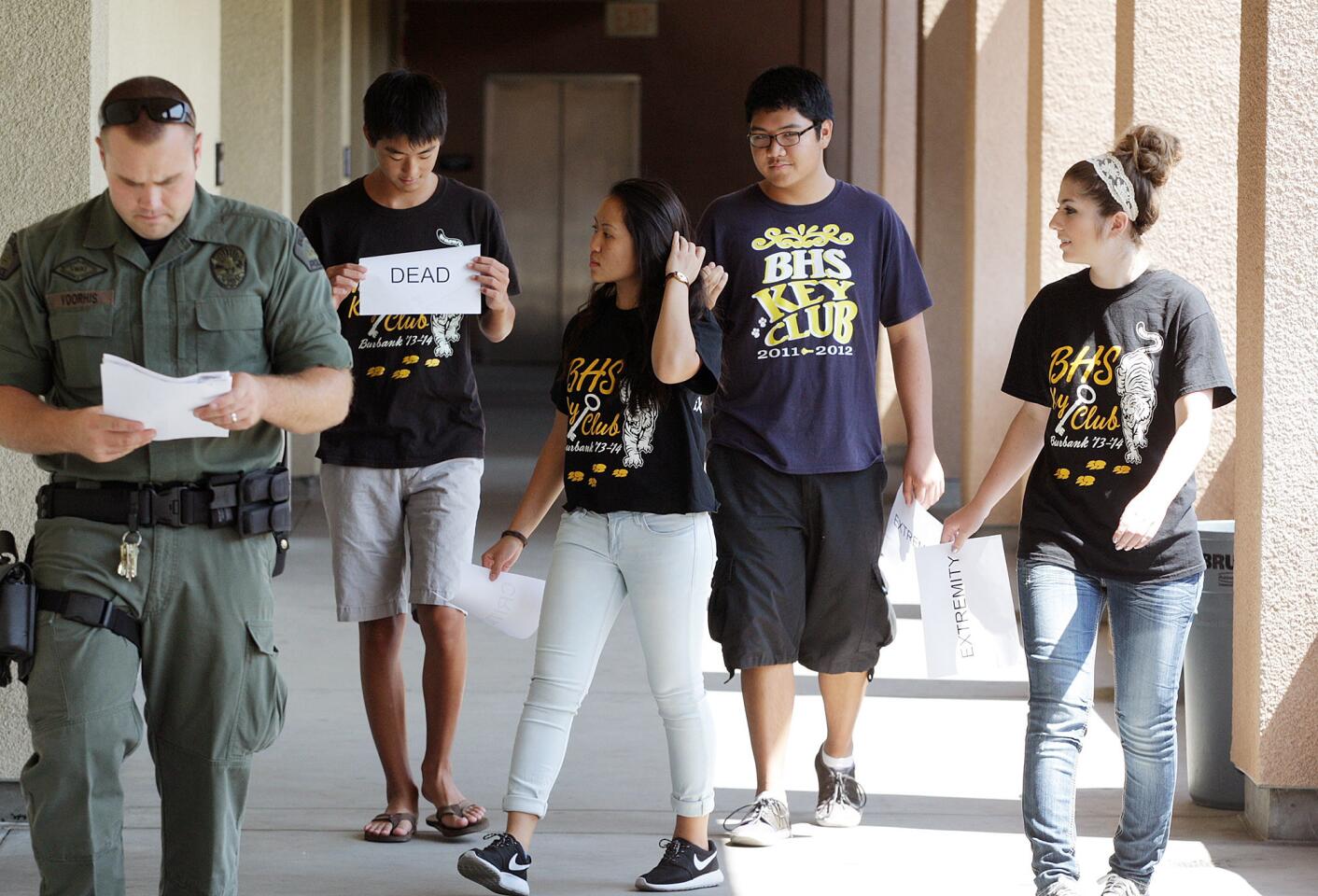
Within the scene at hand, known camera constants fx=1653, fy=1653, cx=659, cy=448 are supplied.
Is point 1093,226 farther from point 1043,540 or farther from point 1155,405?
point 1043,540

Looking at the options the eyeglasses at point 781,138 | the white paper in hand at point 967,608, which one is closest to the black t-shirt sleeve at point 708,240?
the eyeglasses at point 781,138

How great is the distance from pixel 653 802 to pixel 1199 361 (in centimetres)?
207

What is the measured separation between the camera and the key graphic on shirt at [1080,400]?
143 inches

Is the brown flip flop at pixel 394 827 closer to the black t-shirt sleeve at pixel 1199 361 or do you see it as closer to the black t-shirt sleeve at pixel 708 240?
the black t-shirt sleeve at pixel 708 240

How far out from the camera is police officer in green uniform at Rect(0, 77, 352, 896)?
115 inches

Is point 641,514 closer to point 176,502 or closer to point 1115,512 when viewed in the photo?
point 1115,512

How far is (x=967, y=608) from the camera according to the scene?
4.15 metres

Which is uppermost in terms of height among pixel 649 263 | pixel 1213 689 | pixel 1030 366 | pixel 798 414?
pixel 649 263

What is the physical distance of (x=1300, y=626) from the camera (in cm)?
434

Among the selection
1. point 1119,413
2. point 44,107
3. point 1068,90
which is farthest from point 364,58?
point 1119,413

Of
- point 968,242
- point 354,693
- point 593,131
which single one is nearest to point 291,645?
point 354,693

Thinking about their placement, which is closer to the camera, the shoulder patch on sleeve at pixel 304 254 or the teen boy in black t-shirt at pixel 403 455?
the shoulder patch on sleeve at pixel 304 254

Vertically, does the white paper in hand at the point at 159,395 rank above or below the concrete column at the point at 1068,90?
below

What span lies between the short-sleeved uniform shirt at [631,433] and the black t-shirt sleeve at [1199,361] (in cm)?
103
